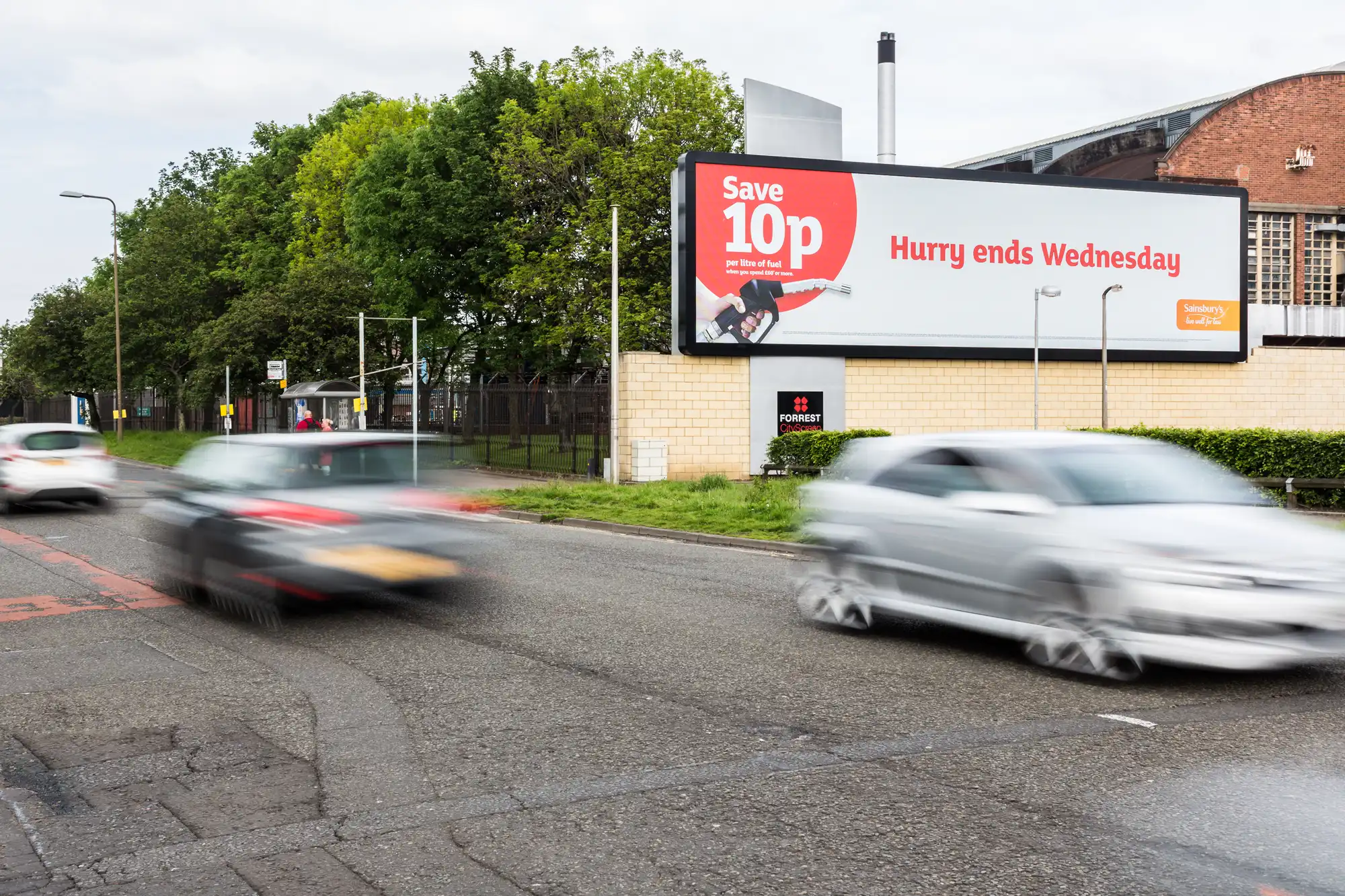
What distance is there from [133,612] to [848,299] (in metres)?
23.8

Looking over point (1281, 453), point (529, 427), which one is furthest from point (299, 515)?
point (529, 427)

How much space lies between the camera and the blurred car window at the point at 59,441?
2178 centimetres

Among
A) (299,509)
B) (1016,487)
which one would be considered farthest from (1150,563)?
(299,509)

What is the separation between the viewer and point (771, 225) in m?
31.2

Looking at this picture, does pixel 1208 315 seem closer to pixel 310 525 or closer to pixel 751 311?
pixel 751 311

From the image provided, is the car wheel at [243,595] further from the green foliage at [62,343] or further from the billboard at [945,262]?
the green foliage at [62,343]

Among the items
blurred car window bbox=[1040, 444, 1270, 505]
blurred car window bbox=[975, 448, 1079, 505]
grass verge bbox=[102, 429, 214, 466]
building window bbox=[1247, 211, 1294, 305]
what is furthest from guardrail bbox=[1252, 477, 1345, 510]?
grass verge bbox=[102, 429, 214, 466]

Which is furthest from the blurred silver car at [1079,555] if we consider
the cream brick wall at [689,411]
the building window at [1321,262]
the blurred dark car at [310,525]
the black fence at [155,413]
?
the building window at [1321,262]

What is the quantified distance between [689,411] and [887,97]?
59.5 ft

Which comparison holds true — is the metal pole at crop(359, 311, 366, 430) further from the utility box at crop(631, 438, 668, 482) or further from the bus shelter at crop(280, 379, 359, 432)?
the utility box at crop(631, 438, 668, 482)

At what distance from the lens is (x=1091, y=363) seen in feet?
114

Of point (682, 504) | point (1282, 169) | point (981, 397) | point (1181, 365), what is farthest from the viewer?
point (1282, 169)

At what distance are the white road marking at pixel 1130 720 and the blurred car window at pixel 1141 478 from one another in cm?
157

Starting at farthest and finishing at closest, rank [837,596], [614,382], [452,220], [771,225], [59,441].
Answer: [452,220] < [771,225] < [614,382] < [59,441] < [837,596]
